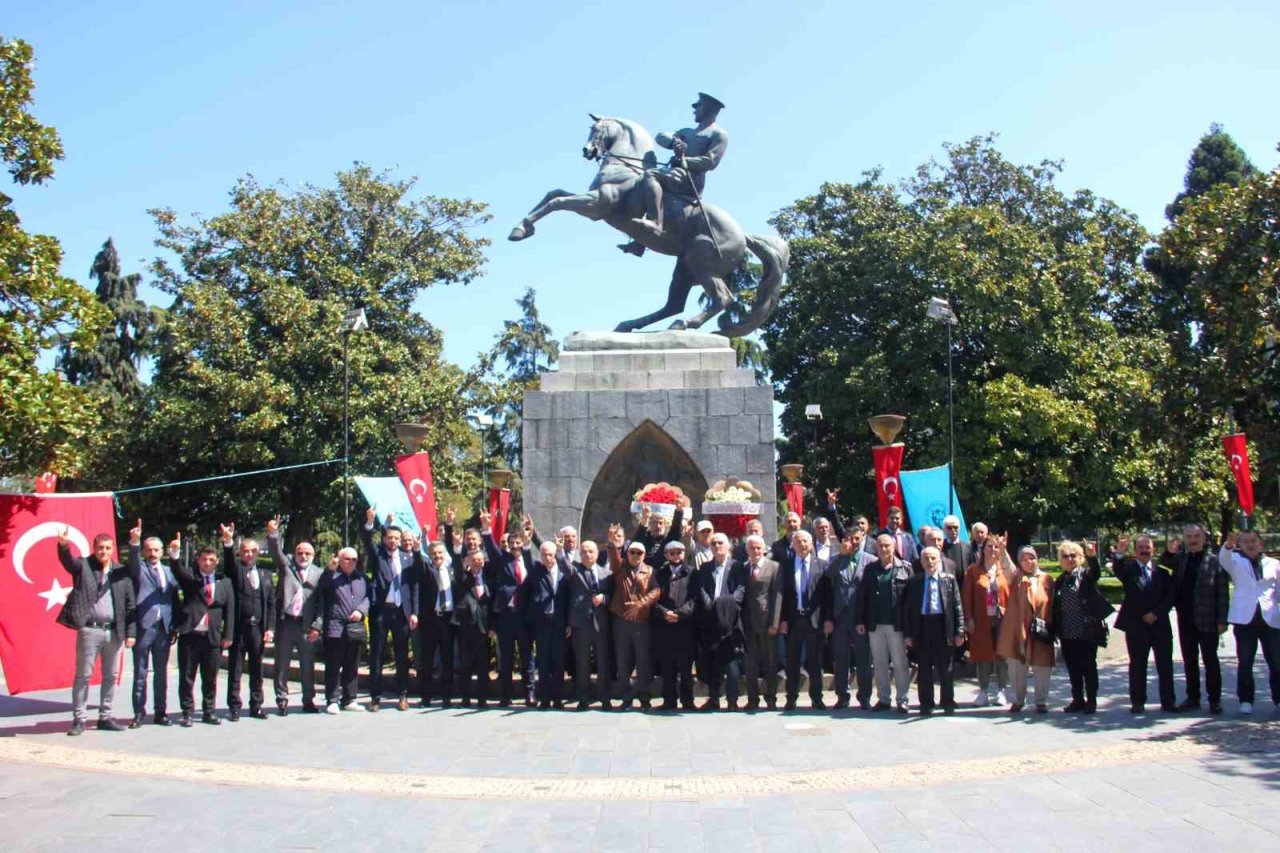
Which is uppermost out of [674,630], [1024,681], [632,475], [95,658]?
[632,475]

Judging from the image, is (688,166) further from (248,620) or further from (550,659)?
(248,620)

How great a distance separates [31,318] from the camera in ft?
37.2

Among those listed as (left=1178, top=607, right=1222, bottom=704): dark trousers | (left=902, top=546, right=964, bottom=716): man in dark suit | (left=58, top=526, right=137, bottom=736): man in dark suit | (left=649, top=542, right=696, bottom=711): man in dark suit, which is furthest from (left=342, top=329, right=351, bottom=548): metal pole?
(left=1178, top=607, right=1222, bottom=704): dark trousers

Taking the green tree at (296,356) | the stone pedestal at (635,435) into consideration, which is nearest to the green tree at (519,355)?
the green tree at (296,356)

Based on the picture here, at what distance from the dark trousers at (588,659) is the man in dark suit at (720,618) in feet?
2.95

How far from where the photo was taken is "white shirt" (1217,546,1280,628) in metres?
9.45

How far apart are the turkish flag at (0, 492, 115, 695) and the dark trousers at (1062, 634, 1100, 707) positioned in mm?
8837

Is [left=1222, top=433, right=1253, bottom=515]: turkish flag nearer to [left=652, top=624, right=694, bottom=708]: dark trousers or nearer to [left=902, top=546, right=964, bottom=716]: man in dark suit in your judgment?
[left=902, top=546, right=964, bottom=716]: man in dark suit

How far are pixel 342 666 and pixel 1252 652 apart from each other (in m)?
8.35

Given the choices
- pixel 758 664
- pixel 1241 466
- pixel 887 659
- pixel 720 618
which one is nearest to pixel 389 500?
pixel 720 618

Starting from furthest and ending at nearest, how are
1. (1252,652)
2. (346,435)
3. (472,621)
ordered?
(346,435) → (472,621) → (1252,652)

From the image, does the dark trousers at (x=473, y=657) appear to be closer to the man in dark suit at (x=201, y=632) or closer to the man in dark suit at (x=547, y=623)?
the man in dark suit at (x=547, y=623)

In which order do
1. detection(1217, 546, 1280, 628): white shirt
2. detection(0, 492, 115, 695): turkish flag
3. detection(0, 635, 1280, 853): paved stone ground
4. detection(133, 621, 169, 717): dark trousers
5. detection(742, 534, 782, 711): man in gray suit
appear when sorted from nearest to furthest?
1. detection(0, 635, 1280, 853): paved stone ground
2. detection(133, 621, 169, 717): dark trousers
3. detection(1217, 546, 1280, 628): white shirt
4. detection(742, 534, 782, 711): man in gray suit
5. detection(0, 492, 115, 695): turkish flag

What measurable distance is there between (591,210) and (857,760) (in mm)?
8303
